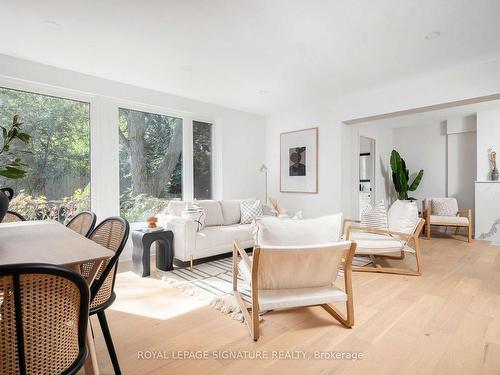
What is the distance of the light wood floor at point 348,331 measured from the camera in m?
1.72

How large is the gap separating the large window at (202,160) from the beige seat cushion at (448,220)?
13.8 ft

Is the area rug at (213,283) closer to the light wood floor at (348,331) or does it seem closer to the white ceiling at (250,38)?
the light wood floor at (348,331)

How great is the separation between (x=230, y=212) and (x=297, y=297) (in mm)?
2714

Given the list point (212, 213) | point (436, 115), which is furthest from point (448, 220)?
point (212, 213)

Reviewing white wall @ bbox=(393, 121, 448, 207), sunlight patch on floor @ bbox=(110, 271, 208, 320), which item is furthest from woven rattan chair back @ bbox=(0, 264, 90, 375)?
white wall @ bbox=(393, 121, 448, 207)

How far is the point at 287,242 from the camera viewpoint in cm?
204

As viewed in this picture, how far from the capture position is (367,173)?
652 cm

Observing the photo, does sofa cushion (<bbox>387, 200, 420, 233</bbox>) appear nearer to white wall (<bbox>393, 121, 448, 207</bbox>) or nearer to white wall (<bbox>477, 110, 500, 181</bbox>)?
white wall (<bbox>477, 110, 500, 181</bbox>)

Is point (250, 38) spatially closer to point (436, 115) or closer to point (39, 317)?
point (39, 317)

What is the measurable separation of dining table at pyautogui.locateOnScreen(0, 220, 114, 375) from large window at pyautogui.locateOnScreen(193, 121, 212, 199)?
11.0ft

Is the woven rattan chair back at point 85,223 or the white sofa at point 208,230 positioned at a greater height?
the woven rattan chair back at point 85,223

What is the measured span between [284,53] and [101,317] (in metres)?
2.90

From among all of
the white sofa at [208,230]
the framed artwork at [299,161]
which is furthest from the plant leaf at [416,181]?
the white sofa at [208,230]

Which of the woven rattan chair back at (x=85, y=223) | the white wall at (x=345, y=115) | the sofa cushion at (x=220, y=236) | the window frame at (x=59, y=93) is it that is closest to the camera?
the woven rattan chair back at (x=85, y=223)
